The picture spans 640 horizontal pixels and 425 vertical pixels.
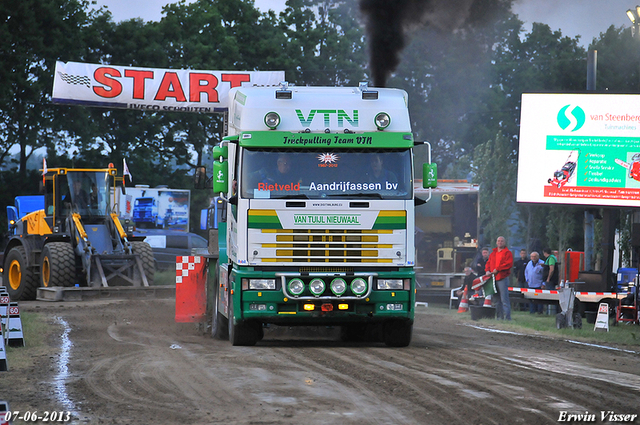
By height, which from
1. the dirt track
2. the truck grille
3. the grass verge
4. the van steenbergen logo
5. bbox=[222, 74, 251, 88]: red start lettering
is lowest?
the grass verge

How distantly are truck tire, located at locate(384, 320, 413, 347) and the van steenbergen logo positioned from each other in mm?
11334

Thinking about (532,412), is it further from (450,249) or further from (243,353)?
(450,249)

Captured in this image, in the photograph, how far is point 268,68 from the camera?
1799 inches

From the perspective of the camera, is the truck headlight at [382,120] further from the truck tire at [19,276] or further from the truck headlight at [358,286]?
the truck tire at [19,276]

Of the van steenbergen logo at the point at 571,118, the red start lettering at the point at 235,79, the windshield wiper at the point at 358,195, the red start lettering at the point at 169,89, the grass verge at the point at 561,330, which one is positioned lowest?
the grass verge at the point at 561,330

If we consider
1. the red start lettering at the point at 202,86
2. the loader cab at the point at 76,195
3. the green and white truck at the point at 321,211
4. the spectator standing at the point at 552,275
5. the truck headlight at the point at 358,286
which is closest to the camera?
the green and white truck at the point at 321,211

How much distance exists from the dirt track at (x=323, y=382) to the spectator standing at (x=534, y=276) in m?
8.10

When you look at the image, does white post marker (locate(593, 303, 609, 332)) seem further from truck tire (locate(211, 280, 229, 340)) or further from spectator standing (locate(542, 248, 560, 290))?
truck tire (locate(211, 280, 229, 340))

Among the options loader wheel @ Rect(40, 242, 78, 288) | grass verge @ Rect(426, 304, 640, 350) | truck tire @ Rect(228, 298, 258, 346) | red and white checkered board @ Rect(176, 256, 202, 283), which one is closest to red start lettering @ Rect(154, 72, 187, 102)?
loader wheel @ Rect(40, 242, 78, 288)

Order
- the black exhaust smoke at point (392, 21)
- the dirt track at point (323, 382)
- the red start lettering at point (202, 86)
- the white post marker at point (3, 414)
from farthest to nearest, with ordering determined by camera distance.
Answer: the red start lettering at point (202, 86) < the black exhaust smoke at point (392, 21) < the dirt track at point (323, 382) < the white post marker at point (3, 414)

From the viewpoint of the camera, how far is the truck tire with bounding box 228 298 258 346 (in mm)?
12305

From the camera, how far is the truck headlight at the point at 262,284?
11688 mm

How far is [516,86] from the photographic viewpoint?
52125mm

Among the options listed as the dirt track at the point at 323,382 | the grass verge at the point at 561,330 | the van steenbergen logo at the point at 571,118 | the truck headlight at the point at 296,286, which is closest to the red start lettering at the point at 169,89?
the grass verge at the point at 561,330
